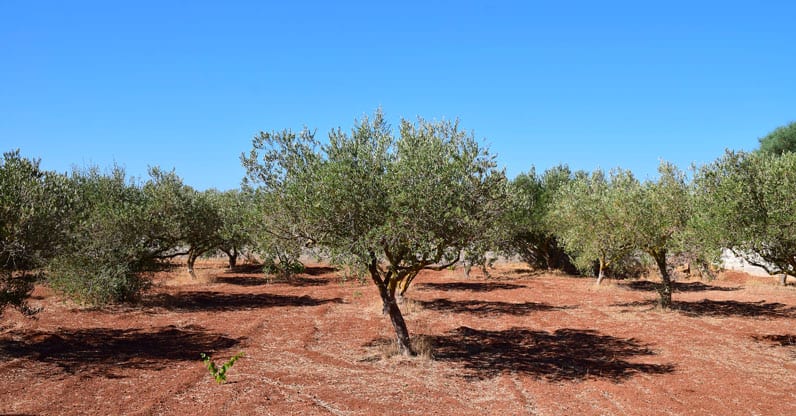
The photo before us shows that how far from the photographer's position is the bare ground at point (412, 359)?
12773 millimetres

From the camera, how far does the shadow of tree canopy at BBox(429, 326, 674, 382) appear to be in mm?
15996

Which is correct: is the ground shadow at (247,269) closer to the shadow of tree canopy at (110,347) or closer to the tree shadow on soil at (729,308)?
the shadow of tree canopy at (110,347)

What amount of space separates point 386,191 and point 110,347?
40.3 feet

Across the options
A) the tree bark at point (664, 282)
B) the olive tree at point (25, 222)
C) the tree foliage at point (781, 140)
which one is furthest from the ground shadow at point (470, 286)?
the tree foliage at point (781, 140)

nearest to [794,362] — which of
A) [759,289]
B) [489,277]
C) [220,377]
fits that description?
[220,377]

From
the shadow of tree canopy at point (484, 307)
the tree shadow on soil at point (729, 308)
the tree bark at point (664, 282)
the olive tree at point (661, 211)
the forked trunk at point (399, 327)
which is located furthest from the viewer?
the shadow of tree canopy at point (484, 307)

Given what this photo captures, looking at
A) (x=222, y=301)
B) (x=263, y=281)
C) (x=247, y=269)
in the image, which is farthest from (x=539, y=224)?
(x=247, y=269)

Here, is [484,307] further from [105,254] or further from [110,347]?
[105,254]

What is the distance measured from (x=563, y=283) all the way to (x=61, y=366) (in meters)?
34.5

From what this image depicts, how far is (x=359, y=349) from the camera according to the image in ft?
62.3

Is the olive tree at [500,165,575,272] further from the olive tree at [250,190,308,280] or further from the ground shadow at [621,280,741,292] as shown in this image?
the olive tree at [250,190,308,280]

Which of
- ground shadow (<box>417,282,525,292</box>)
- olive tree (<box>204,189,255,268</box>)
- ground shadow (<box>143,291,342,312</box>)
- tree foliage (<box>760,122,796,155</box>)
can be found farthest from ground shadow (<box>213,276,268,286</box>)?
tree foliage (<box>760,122,796,155</box>)

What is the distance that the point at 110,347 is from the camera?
18625 millimetres

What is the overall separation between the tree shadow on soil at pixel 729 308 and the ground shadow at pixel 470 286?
9.84 meters
